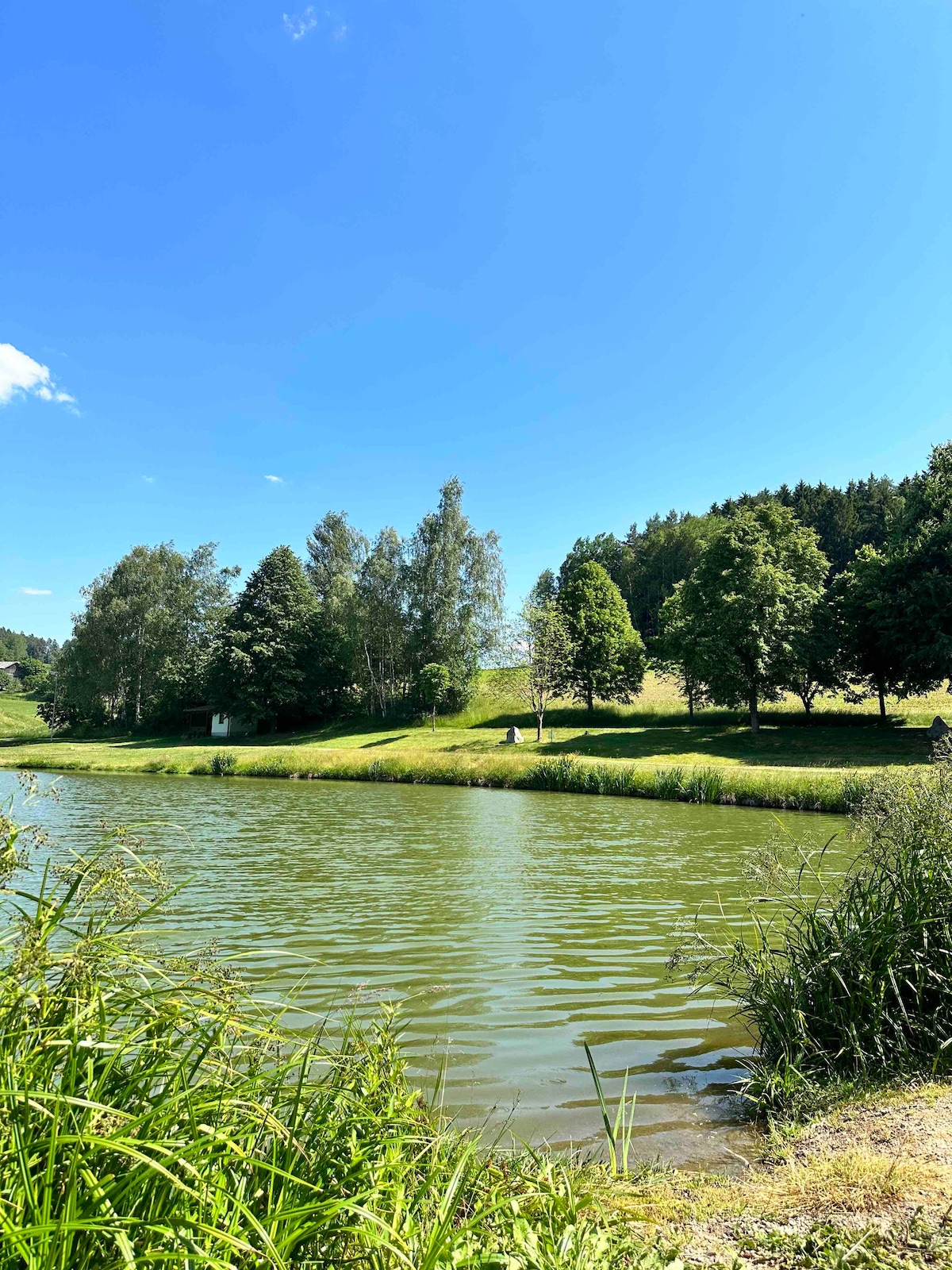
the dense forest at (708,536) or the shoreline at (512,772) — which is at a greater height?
the dense forest at (708,536)

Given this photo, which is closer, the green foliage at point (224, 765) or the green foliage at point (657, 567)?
the green foliage at point (224, 765)

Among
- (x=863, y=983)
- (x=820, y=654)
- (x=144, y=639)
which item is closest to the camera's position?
(x=863, y=983)

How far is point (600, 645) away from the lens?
5619 centimetres

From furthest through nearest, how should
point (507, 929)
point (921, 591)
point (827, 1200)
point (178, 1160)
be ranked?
point (921, 591) → point (507, 929) → point (827, 1200) → point (178, 1160)

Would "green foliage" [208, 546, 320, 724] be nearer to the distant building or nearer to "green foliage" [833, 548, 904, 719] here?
the distant building

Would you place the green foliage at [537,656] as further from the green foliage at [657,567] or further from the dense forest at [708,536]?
the green foliage at [657,567]

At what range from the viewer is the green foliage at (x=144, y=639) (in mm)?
63125

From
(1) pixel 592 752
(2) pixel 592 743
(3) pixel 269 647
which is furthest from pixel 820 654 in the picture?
(3) pixel 269 647

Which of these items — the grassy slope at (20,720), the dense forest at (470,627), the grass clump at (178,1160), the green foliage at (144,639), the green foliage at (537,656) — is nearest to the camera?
the grass clump at (178,1160)

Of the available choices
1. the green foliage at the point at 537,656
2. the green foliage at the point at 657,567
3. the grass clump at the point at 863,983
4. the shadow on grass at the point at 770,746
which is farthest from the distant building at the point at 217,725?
the grass clump at the point at 863,983

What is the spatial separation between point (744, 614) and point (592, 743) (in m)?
10.8

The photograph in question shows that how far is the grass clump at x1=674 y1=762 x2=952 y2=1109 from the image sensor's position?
5.45 meters

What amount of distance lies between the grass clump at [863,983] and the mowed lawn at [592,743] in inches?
996

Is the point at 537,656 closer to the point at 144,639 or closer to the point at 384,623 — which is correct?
the point at 384,623
